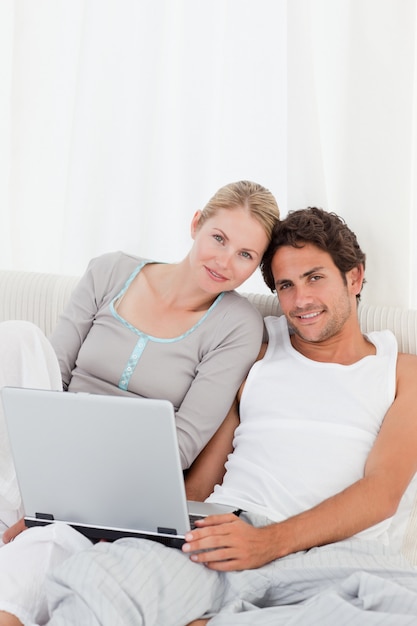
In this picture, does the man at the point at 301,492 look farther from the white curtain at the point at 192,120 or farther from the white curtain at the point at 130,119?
the white curtain at the point at 130,119

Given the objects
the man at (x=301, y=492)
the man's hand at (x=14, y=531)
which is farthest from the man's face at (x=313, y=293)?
the man's hand at (x=14, y=531)

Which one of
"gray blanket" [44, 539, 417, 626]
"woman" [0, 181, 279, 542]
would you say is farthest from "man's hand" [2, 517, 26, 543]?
"gray blanket" [44, 539, 417, 626]

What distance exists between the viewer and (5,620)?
1.38m

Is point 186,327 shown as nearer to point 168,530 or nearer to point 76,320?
point 76,320

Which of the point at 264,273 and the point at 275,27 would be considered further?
the point at 275,27

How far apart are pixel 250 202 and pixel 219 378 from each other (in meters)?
0.42

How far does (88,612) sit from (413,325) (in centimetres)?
104

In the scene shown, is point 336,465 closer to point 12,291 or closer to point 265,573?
point 265,573

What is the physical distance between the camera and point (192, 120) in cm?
246

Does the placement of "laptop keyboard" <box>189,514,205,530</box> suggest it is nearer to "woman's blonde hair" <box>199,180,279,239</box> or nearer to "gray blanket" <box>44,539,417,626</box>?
"gray blanket" <box>44,539,417,626</box>

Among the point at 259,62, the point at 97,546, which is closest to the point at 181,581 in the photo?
the point at 97,546

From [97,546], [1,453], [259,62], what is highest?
[259,62]

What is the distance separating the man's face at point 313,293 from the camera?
6.26 ft

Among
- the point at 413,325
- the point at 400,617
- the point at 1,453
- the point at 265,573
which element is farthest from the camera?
the point at 413,325
